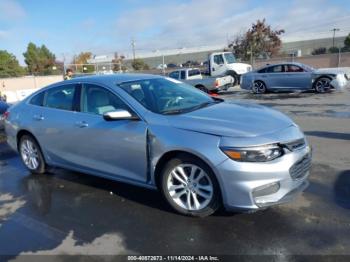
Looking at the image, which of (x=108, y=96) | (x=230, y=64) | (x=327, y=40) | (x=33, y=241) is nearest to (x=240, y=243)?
(x=33, y=241)

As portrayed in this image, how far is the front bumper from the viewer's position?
372 cm

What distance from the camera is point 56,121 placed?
554 cm

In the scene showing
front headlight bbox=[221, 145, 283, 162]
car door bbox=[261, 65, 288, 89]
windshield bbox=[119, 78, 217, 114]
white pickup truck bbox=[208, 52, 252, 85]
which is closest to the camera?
front headlight bbox=[221, 145, 283, 162]

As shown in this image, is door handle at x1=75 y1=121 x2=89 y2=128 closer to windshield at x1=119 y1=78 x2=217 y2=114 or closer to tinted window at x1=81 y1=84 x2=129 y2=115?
tinted window at x1=81 y1=84 x2=129 y2=115

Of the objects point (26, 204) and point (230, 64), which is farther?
point (230, 64)

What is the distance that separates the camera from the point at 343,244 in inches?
137

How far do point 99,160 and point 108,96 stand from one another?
85 centimetres

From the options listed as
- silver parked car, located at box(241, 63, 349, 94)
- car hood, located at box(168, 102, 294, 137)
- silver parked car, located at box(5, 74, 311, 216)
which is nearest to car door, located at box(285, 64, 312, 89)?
silver parked car, located at box(241, 63, 349, 94)

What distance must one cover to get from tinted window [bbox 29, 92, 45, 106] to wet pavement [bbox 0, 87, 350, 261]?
125 centimetres

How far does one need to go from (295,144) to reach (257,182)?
65cm

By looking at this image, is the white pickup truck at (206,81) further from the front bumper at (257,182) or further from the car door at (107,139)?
the front bumper at (257,182)

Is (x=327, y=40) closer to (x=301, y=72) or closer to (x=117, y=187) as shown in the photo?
(x=301, y=72)

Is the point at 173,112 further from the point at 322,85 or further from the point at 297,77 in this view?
the point at 297,77

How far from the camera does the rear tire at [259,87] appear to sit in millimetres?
18916
